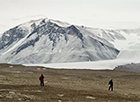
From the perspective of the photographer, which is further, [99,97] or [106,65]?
[106,65]

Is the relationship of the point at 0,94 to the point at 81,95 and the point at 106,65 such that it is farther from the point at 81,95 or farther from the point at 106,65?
the point at 106,65

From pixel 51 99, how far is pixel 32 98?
2.37 metres

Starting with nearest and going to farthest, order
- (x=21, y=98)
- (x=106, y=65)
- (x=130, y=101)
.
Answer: (x=21, y=98) < (x=130, y=101) < (x=106, y=65)

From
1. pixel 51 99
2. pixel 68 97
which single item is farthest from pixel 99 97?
pixel 51 99

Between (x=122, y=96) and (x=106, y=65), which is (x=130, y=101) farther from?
(x=106, y=65)

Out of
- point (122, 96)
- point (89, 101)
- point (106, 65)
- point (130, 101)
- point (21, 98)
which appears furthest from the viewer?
point (106, 65)

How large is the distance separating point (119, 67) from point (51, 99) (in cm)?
16320

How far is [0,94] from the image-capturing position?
39.0 metres

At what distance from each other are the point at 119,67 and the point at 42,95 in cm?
16168

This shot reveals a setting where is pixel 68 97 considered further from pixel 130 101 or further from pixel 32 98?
pixel 130 101

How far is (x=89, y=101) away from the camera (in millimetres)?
40812

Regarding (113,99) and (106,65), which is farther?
(106,65)

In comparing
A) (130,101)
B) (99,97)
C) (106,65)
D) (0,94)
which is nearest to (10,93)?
(0,94)

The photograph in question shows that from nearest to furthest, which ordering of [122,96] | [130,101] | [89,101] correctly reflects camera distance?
[89,101] < [130,101] < [122,96]
